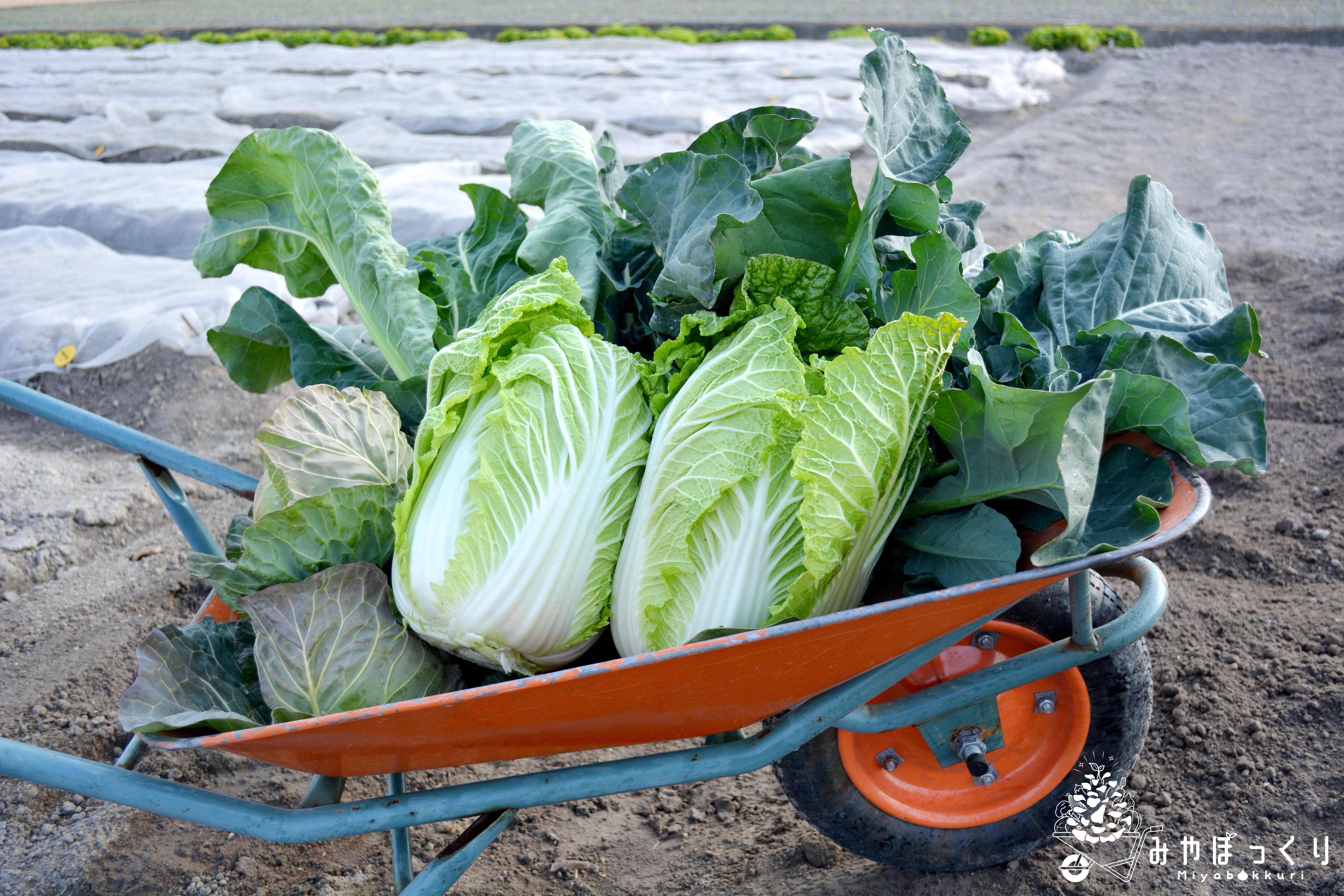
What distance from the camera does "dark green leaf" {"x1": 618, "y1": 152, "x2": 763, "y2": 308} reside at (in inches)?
66.6

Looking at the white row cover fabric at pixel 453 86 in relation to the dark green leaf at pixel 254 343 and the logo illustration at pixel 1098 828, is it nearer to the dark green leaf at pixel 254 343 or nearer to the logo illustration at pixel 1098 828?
the dark green leaf at pixel 254 343

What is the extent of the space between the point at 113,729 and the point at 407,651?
1691mm

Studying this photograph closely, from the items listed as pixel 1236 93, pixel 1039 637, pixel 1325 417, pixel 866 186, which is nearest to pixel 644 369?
pixel 1039 637

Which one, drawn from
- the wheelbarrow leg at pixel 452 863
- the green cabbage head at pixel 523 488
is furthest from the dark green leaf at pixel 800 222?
the wheelbarrow leg at pixel 452 863

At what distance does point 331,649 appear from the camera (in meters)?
1.54

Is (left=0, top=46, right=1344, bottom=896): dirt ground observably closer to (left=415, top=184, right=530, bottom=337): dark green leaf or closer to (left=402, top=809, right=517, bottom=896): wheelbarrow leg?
(left=402, top=809, right=517, bottom=896): wheelbarrow leg

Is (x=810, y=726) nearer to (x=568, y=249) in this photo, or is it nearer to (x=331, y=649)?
(x=331, y=649)

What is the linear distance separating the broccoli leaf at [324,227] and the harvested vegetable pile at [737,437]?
0.7 inches

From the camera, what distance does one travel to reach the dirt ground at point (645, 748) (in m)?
2.26

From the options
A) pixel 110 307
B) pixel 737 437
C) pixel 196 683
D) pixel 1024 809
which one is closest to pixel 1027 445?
pixel 737 437

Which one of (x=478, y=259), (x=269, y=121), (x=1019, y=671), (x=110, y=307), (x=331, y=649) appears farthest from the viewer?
(x=269, y=121)

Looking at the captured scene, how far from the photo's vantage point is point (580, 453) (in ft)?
5.29

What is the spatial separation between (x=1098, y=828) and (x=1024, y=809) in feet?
1.00

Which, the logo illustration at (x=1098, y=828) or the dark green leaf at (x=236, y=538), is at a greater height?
the dark green leaf at (x=236, y=538)
